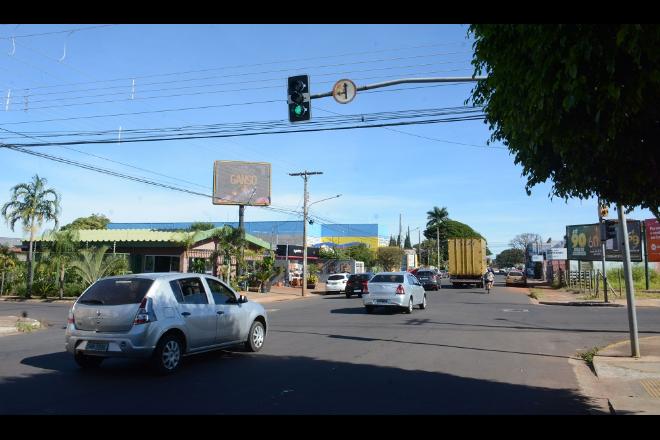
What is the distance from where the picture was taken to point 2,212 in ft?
93.5

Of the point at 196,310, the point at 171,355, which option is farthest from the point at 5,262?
the point at 171,355

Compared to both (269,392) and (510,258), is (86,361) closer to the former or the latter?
(269,392)

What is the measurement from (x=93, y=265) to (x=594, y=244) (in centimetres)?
3238

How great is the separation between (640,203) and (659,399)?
279 cm

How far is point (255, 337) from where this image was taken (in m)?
11.1

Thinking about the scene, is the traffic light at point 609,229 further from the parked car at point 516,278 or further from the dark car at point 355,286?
the parked car at point 516,278

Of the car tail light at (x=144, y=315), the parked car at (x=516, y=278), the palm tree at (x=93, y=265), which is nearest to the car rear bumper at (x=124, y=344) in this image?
the car tail light at (x=144, y=315)

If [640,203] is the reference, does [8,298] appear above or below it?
below

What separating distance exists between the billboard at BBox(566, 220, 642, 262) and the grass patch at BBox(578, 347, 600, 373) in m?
24.6

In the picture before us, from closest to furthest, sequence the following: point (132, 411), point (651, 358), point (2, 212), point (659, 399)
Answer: point (132, 411)
point (659, 399)
point (651, 358)
point (2, 212)

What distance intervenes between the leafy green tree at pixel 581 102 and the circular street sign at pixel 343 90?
14.8 ft

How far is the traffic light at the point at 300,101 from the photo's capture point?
10906 mm
